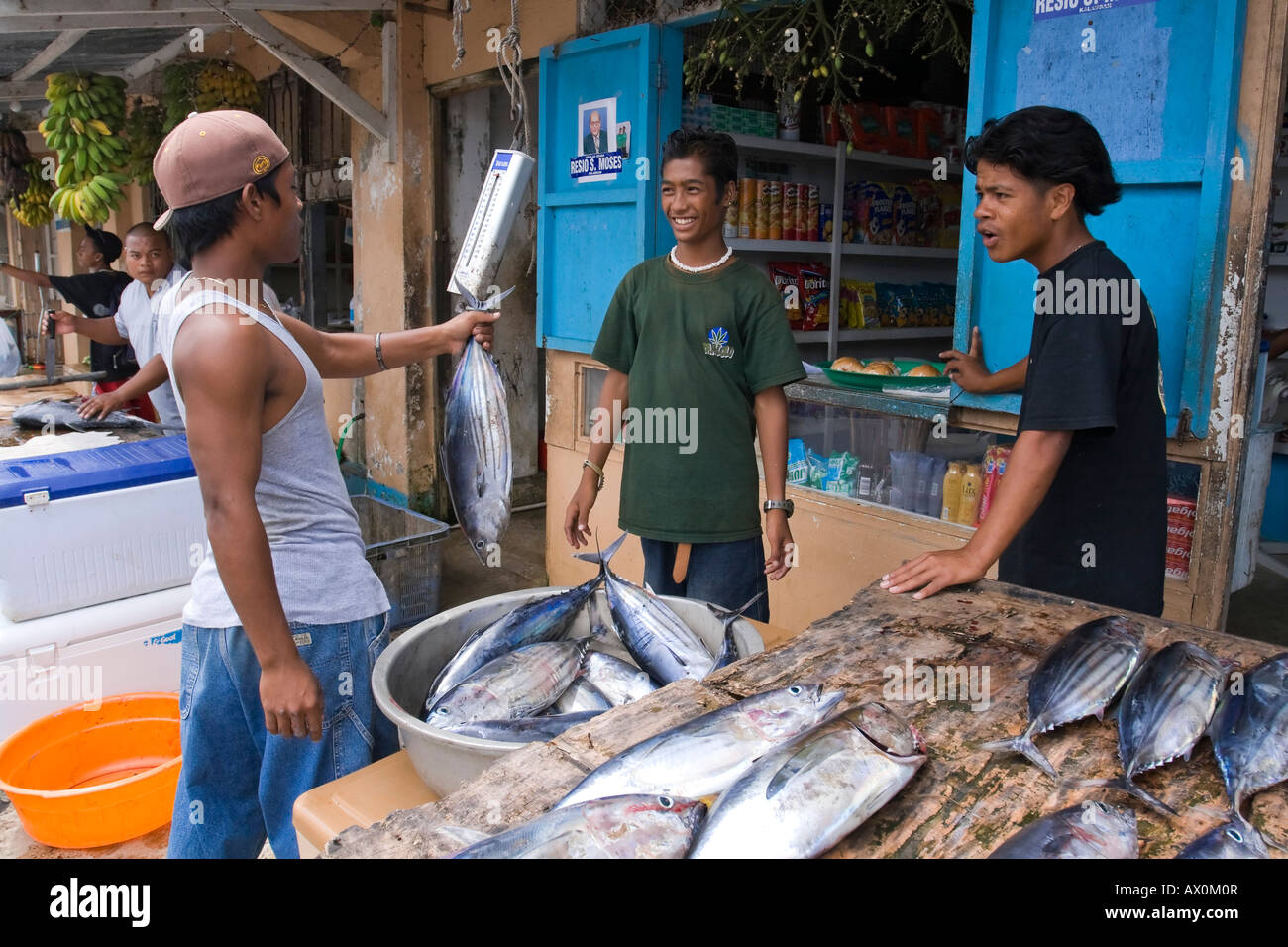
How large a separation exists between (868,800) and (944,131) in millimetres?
5558

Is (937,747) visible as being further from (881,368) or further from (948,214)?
(948,214)

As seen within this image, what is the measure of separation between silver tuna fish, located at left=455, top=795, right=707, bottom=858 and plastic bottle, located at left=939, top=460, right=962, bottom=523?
273 cm

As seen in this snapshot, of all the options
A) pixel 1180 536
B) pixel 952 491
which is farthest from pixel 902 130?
pixel 1180 536

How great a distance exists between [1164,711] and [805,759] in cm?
53

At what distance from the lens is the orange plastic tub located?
9.38 ft

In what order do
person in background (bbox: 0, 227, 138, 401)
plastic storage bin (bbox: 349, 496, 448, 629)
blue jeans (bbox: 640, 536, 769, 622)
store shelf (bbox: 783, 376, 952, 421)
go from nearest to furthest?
blue jeans (bbox: 640, 536, 769, 622)
store shelf (bbox: 783, 376, 952, 421)
plastic storage bin (bbox: 349, 496, 448, 629)
person in background (bbox: 0, 227, 138, 401)

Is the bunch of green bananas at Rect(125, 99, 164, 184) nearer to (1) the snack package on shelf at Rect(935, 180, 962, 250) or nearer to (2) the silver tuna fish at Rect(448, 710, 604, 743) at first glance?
(1) the snack package on shelf at Rect(935, 180, 962, 250)

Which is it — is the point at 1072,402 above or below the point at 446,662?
above

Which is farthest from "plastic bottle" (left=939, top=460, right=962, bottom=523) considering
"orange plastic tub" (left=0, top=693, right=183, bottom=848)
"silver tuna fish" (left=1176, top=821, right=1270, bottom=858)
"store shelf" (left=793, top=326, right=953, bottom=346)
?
"orange plastic tub" (left=0, top=693, right=183, bottom=848)

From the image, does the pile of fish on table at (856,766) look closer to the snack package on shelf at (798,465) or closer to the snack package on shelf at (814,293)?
the snack package on shelf at (798,465)

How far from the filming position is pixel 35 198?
7660 millimetres

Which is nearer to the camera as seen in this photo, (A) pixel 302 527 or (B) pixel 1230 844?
(B) pixel 1230 844
